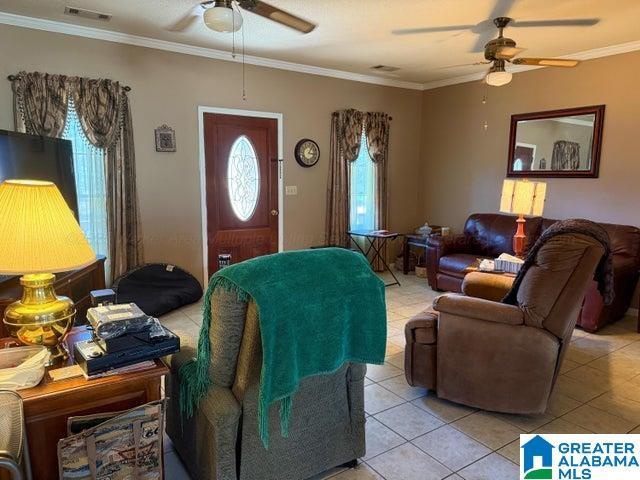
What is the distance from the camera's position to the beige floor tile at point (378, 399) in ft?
8.54

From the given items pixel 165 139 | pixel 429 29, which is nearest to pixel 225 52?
pixel 165 139

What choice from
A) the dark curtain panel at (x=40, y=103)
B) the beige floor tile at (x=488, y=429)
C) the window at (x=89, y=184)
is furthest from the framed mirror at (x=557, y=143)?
the dark curtain panel at (x=40, y=103)

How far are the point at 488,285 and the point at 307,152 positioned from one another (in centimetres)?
296

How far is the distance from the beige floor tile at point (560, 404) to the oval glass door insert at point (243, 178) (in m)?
3.51

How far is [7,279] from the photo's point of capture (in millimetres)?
2488

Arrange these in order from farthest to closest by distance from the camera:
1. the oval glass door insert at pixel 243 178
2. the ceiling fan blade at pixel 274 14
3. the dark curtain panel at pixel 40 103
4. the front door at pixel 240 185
→ the oval glass door insert at pixel 243 178 < the front door at pixel 240 185 < the dark curtain panel at pixel 40 103 < the ceiling fan blade at pixel 274 14

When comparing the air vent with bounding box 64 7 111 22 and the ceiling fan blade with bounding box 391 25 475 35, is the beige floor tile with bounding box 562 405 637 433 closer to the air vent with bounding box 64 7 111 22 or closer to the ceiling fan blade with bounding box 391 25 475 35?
the ceiling fan blade with bounding box 391 25 475 35

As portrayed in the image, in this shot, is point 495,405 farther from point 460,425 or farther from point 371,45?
point 371,45

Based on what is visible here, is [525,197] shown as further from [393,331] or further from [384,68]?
[384,68]

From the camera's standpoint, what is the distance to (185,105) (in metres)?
4.46

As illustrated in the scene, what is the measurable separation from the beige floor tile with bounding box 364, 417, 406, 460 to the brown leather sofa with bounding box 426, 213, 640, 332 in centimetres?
191

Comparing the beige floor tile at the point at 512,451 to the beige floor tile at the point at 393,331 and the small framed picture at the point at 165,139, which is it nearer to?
the beige floor tile at the point at 393,331

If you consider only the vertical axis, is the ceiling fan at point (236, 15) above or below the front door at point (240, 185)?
above

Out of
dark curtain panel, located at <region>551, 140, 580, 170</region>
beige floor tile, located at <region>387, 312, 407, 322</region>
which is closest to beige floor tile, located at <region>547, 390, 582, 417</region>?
beige floor tile, located at <region>387, 312, 407, 322</region>
